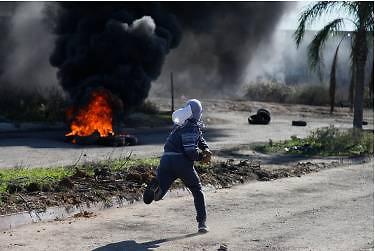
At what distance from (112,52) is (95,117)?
345 cm

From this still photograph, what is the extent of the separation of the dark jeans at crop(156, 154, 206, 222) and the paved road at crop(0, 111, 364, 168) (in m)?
5.08

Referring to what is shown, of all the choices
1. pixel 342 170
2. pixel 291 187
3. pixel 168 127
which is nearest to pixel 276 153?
pixel 342 170

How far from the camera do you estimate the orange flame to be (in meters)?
16.0

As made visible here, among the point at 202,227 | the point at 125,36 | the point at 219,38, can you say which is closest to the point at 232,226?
the point at 202,227

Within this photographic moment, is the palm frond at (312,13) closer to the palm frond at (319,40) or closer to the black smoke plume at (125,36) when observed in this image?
the palm frond at (319,40)

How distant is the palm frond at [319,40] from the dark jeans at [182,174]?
1043cm

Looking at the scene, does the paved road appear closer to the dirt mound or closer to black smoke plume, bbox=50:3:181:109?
black smoke plume, bbox=50:3:181:109

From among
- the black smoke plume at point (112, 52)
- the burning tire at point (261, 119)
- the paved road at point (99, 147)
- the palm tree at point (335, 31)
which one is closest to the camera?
the paved road at point (99, 147)

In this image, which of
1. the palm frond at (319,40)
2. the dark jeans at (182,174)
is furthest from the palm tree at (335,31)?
the dark jeans at (182,174)

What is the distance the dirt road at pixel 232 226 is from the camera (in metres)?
5.64

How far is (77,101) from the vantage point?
695 inches

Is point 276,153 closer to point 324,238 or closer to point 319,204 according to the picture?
point 319,204

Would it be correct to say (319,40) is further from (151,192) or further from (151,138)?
(151,192)

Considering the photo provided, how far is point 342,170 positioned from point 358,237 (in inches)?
221
